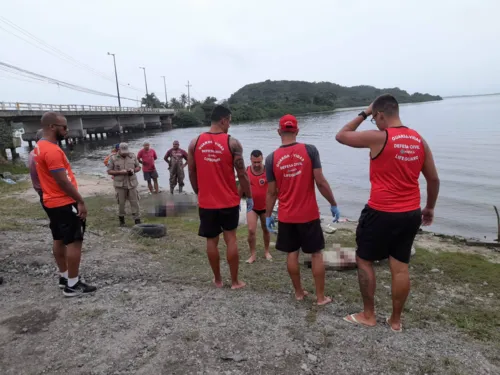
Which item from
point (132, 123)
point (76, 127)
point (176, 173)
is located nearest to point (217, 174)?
point (176, 173)

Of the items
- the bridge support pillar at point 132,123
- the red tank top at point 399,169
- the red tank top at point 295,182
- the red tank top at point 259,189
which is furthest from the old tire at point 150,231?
the bridge support pillar at point 132,123

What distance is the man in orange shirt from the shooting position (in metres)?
3.88

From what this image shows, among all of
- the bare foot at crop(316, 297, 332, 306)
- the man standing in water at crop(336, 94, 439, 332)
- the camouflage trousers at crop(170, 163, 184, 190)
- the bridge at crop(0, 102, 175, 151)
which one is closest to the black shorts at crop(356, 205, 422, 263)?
the man standing in water at crop(336, 94, 439, 332)

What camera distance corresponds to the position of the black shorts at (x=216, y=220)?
13.8ft

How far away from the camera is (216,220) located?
14.0 ft

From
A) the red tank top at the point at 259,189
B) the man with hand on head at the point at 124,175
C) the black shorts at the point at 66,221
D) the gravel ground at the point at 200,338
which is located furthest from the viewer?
the man with hand on head at the point at 124,175

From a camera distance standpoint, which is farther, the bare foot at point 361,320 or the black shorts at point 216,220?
the black shorts at point 216,220

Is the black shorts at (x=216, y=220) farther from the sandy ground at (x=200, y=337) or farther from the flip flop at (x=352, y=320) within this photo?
the flip flop at (x=352, y=320)

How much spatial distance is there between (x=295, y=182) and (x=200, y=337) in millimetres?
1789

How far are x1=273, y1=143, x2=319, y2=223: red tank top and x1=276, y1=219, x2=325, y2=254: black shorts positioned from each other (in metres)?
0.08

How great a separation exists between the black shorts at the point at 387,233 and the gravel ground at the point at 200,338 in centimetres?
80

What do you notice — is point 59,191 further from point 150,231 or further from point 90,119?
point 90,119

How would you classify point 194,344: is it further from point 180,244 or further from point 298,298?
point 180,244

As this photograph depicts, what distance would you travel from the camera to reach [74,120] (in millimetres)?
53219
